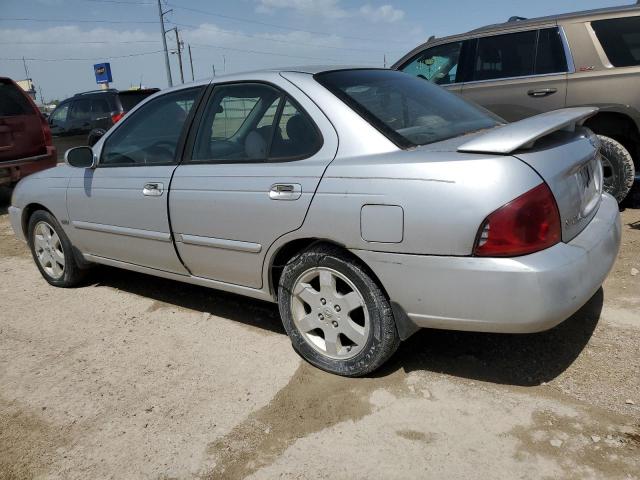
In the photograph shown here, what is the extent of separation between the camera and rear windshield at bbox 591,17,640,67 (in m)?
5.23

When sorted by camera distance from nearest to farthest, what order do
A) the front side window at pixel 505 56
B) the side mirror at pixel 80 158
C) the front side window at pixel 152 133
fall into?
the front side window at pixel 152 133
the side mirror at pixel 80 158
the front side window at pixel 505 56

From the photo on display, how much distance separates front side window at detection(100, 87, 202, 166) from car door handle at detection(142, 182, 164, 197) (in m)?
0.16

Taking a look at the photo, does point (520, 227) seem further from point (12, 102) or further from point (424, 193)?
point (12, 102)

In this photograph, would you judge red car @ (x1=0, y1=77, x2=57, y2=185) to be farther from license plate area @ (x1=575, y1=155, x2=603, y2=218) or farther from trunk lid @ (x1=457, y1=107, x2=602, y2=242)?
license plate area @ (x1=575, y1=155, x2=603, y2=218)

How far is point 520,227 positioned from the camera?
225 cm

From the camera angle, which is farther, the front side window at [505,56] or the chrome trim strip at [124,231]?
the front side window at [505,56]

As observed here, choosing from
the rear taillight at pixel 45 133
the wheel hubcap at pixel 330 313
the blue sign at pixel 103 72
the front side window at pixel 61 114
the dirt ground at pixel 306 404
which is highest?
the blue sign at pixel 103 72

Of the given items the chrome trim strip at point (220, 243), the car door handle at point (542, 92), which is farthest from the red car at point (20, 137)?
the car door handle at point (542, 92)

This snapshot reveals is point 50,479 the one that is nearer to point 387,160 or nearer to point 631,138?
point 387,160

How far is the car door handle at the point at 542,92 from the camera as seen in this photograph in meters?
5.54

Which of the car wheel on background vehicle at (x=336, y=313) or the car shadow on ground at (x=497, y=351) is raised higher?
the car wheel on background vehicle at (x=336, y=313)

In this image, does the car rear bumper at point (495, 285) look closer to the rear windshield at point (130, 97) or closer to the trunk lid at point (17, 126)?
the trunk lid at point (17, 126)

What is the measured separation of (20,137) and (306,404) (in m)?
7.36

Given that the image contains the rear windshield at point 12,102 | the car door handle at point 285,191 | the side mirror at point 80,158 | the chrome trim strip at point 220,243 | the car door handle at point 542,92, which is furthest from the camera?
the rear windshield at point 12,102
